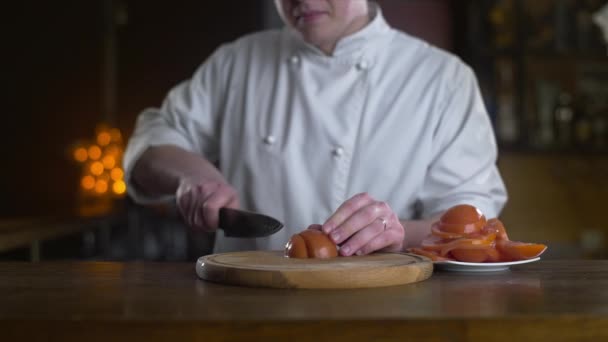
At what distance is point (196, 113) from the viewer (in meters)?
1.76

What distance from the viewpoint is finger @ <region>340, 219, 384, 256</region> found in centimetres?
106

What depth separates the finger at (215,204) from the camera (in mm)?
1249

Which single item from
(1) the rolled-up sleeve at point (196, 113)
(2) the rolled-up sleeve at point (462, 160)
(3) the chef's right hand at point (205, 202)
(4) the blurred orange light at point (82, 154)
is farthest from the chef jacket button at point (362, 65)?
(4) the blurred orange light at point (82, 154)

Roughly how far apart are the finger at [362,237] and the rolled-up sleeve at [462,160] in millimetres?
432

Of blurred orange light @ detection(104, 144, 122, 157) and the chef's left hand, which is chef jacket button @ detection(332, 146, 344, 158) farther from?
blurred orange light @ detection(104, 144, 122, 157)

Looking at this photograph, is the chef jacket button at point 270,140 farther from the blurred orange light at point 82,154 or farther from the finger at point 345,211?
the blurred orange light at point 82,154

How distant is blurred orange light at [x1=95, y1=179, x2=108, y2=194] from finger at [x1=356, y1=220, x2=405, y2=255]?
3289mm

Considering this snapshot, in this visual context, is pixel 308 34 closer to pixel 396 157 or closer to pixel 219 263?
pixel 396 157

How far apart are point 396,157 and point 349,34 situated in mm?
284

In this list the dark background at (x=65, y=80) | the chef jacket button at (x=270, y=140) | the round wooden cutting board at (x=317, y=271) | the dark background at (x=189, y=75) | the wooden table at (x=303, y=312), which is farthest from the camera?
the dark background at (x=65, y=80)

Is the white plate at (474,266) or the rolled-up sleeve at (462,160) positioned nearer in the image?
the white plate at (474,266)

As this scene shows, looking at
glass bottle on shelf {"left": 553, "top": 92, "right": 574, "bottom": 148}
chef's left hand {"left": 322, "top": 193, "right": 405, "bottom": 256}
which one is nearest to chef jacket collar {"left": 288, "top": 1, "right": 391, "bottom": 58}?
chef's left hand {"left": 322, "top": 193, "right": 405, "bottom": 256}

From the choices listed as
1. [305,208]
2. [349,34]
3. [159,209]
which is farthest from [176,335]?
[159,209]

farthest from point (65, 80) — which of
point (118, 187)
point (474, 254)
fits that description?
point (474, 254)
